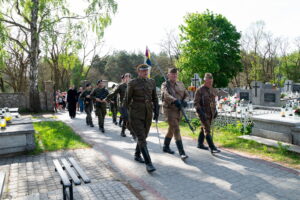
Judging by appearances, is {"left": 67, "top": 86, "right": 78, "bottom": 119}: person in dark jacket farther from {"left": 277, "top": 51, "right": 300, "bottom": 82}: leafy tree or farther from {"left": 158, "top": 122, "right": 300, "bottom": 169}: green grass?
{"left": 277, "top": 51, "right": 300, "bottom": 82}: leafy tree

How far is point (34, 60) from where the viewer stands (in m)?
17.4

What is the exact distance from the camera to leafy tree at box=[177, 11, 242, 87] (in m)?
32.5

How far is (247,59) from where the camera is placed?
4938 cm

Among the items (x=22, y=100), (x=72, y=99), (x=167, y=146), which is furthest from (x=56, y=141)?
(x=22, y=100)

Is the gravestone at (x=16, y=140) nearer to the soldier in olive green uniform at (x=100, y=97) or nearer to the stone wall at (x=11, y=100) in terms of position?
the soldier in olive green uniform at (x=100, y=97)

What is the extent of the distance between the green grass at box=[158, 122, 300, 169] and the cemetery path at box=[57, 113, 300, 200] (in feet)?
1.61

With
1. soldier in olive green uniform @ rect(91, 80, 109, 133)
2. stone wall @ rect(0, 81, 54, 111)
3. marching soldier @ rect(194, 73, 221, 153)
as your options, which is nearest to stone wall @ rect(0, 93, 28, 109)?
stone wall @ rect(0, 81, 54, 111)

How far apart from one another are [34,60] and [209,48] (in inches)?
874

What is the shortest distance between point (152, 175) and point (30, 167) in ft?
8.84

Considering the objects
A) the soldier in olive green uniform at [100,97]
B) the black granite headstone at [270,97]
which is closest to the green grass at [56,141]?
the soldier in olive green uniform at [100,97]

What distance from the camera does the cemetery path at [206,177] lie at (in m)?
4.00

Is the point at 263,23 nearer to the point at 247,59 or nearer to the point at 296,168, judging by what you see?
the point at 247,59

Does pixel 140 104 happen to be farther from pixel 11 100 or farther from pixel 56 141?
pixel 11 100

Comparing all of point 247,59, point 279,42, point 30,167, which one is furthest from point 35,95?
point 279,42
